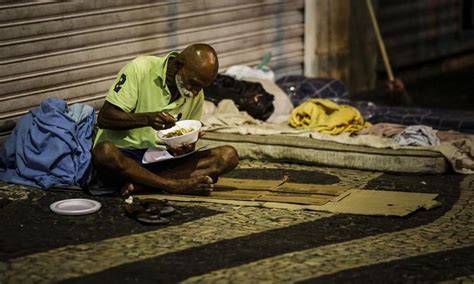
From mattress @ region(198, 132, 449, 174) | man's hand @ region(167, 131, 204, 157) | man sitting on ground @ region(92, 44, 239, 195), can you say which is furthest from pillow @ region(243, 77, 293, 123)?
man's hand @ region(167, 131, 204, 157)

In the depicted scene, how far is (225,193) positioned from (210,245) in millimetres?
1372

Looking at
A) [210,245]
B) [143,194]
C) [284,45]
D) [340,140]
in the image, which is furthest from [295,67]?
[210,245]

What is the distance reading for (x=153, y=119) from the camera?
788cm

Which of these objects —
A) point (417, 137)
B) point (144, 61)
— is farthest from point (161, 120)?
point (417, 137)

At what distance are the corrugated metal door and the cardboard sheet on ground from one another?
1.92 m

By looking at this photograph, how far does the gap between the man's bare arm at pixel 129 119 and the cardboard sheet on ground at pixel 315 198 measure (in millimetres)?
649

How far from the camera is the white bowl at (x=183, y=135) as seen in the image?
7996mm

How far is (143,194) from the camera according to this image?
27.7ft

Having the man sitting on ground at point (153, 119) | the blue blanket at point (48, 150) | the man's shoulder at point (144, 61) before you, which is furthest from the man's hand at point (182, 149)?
the blue blanket at point (48, 150)

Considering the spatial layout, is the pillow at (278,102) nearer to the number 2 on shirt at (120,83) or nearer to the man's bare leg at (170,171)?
the man's bare leg at (170,171)

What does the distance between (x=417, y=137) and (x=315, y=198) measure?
1680 mm

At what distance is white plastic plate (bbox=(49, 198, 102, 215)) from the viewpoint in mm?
7895

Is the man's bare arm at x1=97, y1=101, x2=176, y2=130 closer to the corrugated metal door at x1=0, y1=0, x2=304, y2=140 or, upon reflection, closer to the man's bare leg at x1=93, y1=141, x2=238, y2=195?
the man's bare leg at x1=93, y1=141, x2=238, y2=195

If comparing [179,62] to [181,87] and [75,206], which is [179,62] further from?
[75,206]
